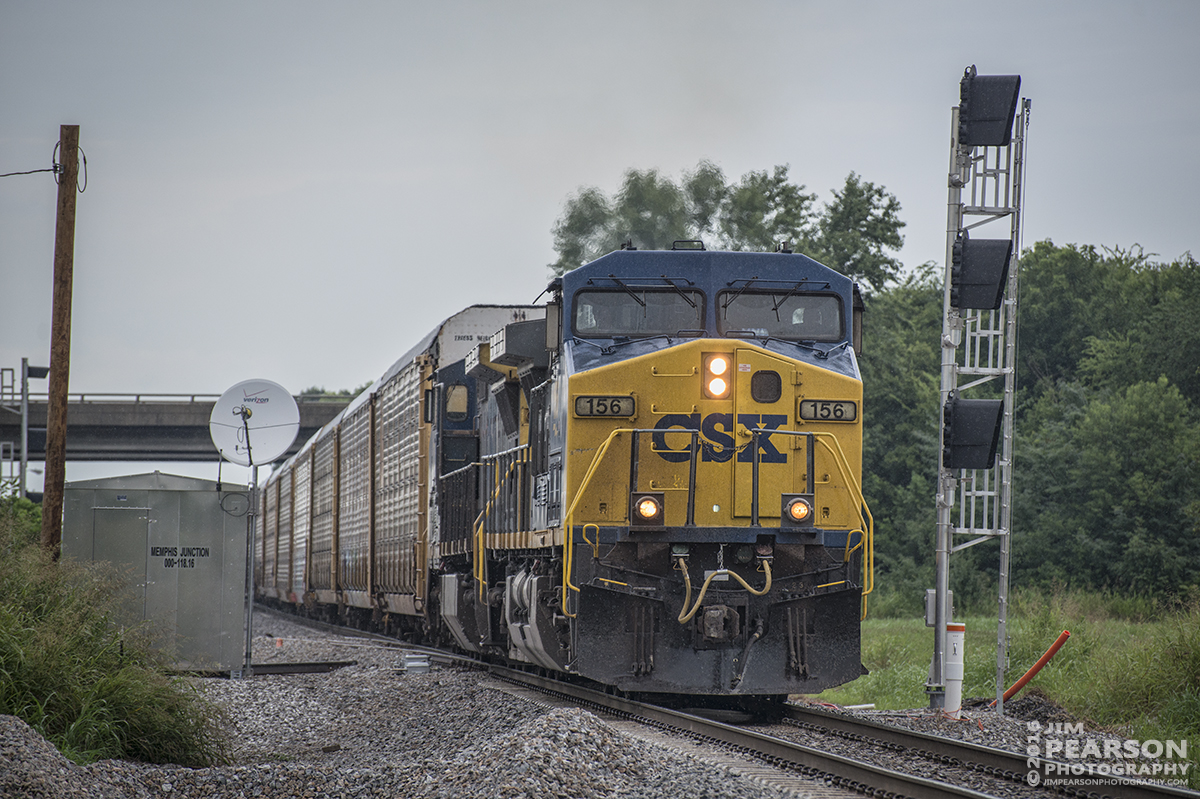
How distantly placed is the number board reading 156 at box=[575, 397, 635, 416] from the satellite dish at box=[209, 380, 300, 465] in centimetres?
606

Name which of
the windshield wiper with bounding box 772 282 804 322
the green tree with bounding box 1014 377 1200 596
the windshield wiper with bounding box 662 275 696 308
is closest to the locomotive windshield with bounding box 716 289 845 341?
the windshield wiper with bounding box 772 282 804 322

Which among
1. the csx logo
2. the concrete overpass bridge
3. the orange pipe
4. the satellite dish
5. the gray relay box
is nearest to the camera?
the csx logo

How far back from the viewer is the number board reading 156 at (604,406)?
10.1 m

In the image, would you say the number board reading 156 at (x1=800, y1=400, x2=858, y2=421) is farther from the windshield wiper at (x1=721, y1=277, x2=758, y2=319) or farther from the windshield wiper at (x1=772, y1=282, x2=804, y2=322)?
the windshield wiper at (x1=721, y1=277, x2=758, y2=319)

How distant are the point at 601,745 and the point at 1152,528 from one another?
2898 cm

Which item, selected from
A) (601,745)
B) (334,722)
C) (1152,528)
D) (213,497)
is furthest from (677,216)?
(601,745)

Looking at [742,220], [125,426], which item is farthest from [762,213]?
[125,426]

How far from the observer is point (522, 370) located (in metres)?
12.4

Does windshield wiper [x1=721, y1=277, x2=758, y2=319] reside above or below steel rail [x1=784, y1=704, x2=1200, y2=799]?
above

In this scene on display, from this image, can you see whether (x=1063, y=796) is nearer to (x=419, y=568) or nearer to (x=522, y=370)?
(x=522, y=370)

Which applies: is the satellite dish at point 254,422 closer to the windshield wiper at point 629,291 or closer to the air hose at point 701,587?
the windshield wiper at point 629,291

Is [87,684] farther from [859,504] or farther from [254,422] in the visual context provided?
[254,422]

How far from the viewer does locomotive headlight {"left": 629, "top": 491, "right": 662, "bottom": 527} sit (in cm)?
969

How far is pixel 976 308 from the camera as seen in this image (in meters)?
11.5
